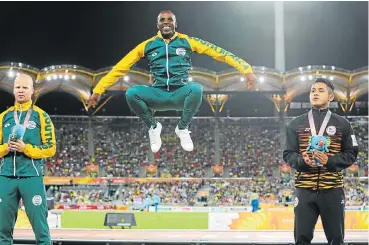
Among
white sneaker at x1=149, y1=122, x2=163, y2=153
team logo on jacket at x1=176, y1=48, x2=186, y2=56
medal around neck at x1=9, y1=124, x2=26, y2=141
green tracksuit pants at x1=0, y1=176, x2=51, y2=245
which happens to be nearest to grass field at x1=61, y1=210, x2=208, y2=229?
white sneaker at x1=149, y1=122, x2=163, y2=153

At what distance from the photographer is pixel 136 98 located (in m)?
4.69

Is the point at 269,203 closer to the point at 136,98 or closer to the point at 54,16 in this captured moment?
the point at 54,16

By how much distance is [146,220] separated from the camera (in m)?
14.3

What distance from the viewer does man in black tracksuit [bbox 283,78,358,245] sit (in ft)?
13.3

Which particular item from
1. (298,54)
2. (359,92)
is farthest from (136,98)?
(298,54)

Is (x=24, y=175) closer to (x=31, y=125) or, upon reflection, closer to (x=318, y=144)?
(x=31, y=125)

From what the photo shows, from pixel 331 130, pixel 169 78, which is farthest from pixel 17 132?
pixel 331 130

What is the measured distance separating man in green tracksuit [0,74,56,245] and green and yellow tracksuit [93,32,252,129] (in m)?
0.80

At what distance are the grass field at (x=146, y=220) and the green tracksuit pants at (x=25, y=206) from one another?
978 cm

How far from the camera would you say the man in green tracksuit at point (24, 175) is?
14.4 ft

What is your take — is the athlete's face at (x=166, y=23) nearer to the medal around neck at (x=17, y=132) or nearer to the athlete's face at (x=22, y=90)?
the athlete's face at (x=22, y=90)

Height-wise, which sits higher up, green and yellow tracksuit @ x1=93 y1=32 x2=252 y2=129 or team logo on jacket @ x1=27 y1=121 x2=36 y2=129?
green and yellow tracksuit @ x1=93 y1=32 x2=252 y2=129

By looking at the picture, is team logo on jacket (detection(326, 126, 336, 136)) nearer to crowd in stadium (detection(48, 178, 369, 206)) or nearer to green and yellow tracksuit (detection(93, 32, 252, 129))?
green and yellow tracksuit (detection(93, 32, 252, 129))

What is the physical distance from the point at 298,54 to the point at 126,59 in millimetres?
27419
